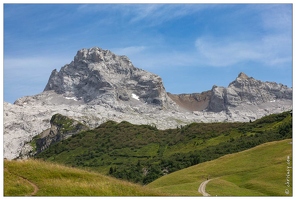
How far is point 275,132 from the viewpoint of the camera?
6988 inches

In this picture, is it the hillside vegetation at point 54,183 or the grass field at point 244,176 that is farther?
the grass field at point 244,176

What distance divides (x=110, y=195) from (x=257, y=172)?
45.1 metres

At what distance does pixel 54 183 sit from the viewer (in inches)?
1328

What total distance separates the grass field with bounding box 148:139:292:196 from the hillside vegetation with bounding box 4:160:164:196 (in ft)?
51.4

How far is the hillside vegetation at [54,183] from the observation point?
105 ft

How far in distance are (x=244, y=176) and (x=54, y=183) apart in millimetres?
46641

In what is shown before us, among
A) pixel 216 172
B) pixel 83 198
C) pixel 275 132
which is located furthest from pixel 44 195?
pixel 275 132

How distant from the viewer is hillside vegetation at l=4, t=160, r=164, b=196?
32125 mm

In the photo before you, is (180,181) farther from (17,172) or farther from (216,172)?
(17,172)

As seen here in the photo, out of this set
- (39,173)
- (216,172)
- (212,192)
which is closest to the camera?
(39,173)

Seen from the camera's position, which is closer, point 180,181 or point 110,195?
point 110,195

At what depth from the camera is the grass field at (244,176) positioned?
5881cm

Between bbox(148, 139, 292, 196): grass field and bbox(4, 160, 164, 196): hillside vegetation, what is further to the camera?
bbox(148, 139, 292, 196): grass field

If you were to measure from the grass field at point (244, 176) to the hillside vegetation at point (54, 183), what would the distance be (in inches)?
616
